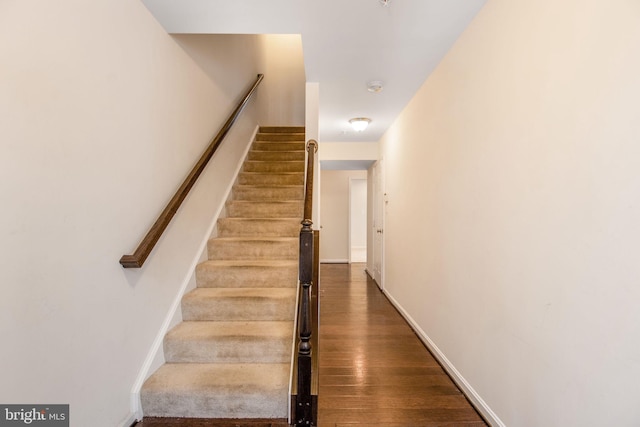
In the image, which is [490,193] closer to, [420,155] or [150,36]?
[420,155]

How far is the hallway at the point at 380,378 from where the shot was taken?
69.3 inches

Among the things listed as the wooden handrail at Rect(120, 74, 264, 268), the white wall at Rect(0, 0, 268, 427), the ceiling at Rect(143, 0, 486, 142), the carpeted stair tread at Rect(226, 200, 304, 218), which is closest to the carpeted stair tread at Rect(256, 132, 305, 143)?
the carpeted stair tread at Rect(226, 200, 304, 218)

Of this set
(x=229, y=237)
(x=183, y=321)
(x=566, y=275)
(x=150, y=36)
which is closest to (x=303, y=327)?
(x=183, y=321)

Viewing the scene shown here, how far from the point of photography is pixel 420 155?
2895 mm

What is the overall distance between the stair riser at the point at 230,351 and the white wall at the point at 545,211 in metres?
1.28

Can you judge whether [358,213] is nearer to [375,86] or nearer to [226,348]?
[375,86]

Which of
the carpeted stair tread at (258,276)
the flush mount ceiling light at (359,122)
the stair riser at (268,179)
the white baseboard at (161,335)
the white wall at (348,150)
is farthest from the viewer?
the white wall at (348,150)

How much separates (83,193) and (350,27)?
1.78 m

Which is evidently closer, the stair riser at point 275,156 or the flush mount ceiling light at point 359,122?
the flush mount ceiling light at point 359,122

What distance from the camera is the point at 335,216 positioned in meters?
7.71

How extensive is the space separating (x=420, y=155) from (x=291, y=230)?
59.1 inches

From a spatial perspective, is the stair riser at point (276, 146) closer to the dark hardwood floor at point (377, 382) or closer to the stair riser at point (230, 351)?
the dark hardwood floor at point (377, 382)

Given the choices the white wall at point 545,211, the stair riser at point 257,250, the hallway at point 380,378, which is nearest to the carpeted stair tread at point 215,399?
the hallway at point 380,378

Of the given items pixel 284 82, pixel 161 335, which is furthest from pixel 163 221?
pixel 284 82
